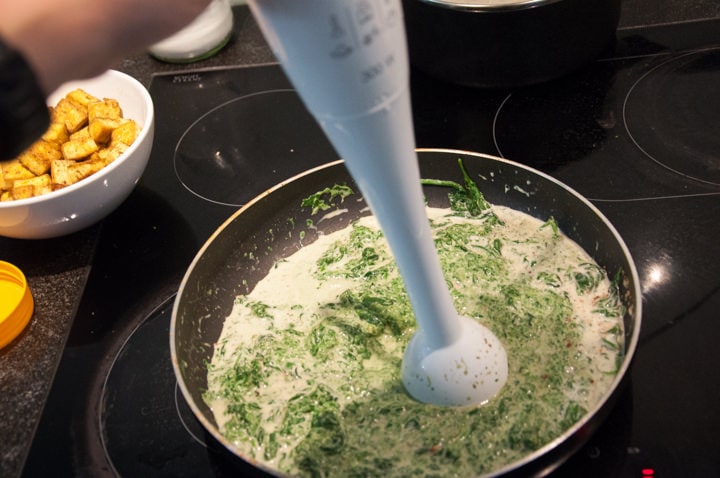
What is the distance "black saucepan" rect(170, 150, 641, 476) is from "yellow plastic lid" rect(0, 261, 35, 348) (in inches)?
11.7

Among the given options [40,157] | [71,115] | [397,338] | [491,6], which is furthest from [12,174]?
[491,6]

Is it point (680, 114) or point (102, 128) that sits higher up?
point (102, 128)

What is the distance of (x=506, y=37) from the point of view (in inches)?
43.4

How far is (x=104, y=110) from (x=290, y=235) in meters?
0.44

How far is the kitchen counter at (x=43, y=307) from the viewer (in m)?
0.92

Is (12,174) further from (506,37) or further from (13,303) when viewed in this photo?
(506,37)

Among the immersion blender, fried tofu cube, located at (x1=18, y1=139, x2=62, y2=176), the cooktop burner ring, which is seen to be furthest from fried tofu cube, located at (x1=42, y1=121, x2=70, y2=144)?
the cooktop burner ring

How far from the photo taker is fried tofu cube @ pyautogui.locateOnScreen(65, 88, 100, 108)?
1.24 m

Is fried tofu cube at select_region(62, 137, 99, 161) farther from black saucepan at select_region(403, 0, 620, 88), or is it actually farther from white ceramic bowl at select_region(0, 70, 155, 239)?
black saucepan at select_region(403, 0, 620, 88)

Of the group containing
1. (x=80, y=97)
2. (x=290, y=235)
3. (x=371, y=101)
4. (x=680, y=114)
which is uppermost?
(x=371, y=101)

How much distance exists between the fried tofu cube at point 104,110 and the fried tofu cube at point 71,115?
0.6 inches

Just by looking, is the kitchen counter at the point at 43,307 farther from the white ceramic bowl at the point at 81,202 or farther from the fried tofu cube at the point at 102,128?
the fried tofu cube at the point at 102,128

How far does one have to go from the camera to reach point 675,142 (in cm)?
113

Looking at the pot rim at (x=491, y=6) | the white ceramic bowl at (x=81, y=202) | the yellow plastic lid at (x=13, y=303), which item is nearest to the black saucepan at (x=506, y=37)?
the pot rim at (x=491, y=6)
